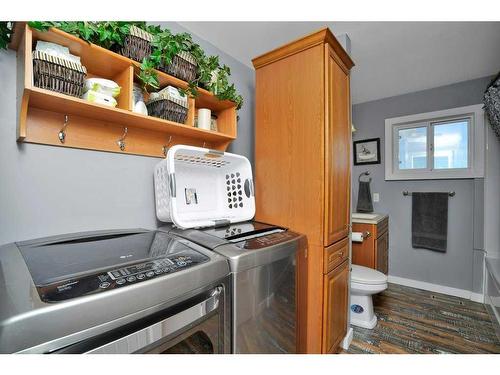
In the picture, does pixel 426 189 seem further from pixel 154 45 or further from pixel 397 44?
pixel 154 45

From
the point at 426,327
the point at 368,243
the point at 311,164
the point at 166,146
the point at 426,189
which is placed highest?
the point at 166,146

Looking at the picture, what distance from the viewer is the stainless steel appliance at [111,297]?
487 mm

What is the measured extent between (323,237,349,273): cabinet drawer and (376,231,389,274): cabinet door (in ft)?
3.79

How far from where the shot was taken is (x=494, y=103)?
6.84ft

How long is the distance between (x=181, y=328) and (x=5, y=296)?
0.43 metres

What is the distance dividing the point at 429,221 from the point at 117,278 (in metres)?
3.29

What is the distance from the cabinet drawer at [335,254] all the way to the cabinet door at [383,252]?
1.15m

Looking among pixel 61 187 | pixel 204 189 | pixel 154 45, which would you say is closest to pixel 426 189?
pixel 204 189

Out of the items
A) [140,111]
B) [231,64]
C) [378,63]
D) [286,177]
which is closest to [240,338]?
[286,177]

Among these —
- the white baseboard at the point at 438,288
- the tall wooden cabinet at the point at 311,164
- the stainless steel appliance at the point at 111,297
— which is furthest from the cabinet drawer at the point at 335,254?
the white baseboard at the point at 438,288

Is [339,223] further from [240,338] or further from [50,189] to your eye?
[50,189]

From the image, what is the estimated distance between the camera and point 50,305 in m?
0.49

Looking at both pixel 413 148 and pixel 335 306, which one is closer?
pixel 335 306

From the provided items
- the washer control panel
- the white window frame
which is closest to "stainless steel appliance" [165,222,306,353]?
the washer control panel
